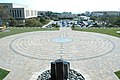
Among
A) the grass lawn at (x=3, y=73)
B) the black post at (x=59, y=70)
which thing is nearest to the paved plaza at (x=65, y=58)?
the grass lawn at (x=3, y=73)

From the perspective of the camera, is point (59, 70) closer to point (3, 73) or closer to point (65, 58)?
point (3, 73)

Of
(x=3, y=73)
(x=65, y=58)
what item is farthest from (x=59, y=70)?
(x=65, y=58)

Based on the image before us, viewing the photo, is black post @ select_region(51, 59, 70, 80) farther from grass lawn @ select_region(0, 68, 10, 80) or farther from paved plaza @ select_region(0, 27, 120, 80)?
grass lawn @ select_region(0, 68, 10, 80)

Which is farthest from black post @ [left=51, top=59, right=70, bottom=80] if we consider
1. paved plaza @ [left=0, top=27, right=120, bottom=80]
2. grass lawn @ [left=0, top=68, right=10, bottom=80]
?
grass lawn @ [left=0, top=68, right=10, bottom=80]

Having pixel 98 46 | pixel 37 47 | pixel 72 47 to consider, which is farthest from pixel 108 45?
pixel 37 47

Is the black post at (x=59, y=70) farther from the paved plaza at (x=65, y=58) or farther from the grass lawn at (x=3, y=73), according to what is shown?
the grass lawn at (x=3, y=73)

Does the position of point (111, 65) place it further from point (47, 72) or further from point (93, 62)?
point (47, 72)

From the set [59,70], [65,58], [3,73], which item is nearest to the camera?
[59,70]

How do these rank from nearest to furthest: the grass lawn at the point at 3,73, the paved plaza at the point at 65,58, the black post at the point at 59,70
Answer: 1. the black post at the point at 59,70
2. the grass lawn at the point at 3,73
3. the paved plaza at the point at 65,58

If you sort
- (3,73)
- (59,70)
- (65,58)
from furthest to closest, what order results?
(65,58)
(3,73)
(59,70)

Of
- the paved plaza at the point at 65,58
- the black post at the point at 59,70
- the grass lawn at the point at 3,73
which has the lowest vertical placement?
the grass lawn at the point at 3,73

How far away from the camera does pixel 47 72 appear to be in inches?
363

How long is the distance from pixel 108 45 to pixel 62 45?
4.50m

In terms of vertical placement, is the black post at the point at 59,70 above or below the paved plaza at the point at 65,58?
above
